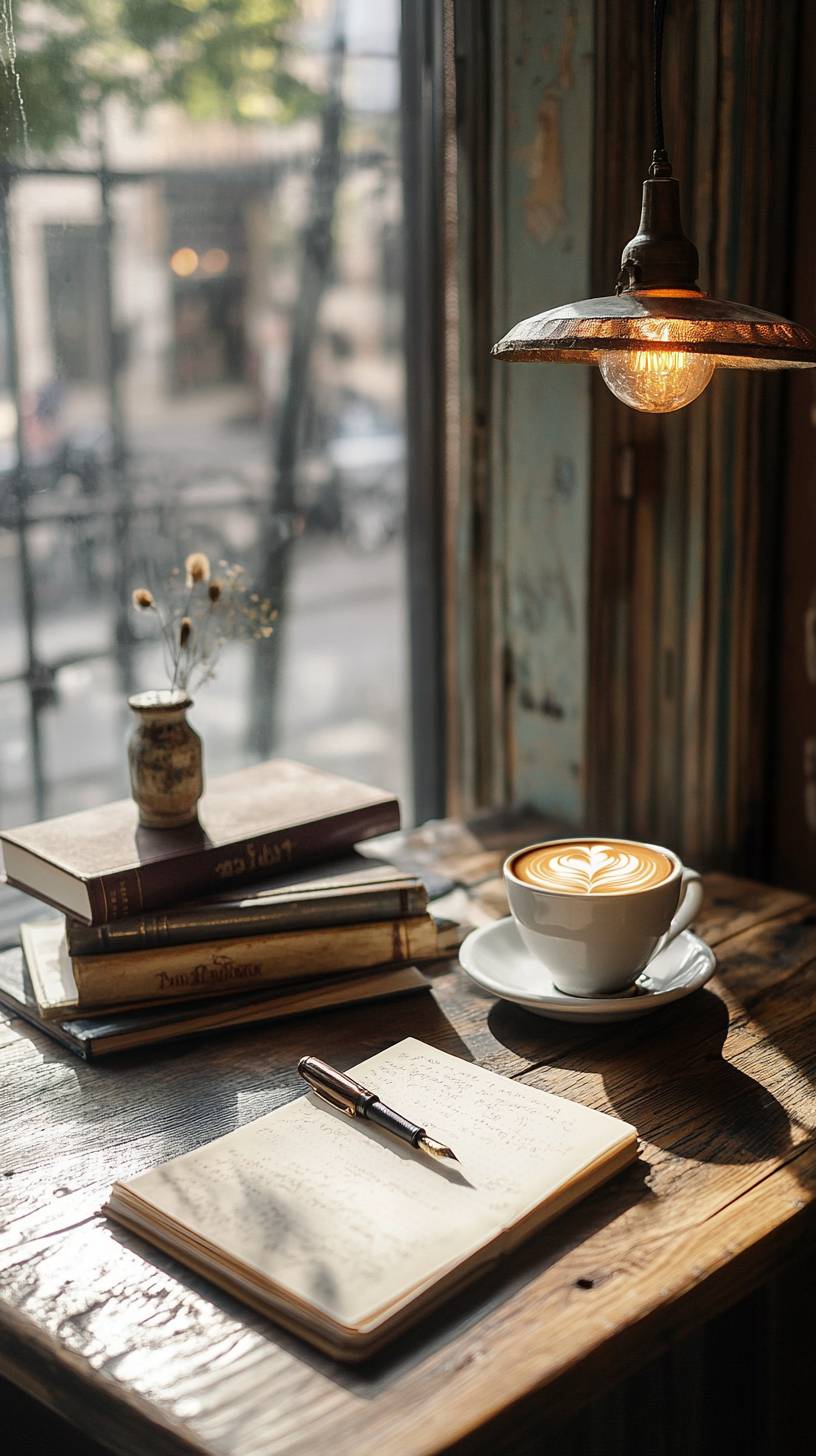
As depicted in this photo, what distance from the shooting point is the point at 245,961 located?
1165 mm

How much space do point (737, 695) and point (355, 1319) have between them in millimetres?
1093

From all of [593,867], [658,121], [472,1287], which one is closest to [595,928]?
[593,867]

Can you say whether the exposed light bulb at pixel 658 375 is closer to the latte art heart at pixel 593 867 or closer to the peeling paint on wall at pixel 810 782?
the latte art heart at pixel 593 867

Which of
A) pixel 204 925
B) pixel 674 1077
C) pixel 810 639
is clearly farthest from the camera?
pixel 810 639

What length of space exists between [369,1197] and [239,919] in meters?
0.34

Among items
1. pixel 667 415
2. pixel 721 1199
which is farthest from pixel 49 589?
pixel 721 1199

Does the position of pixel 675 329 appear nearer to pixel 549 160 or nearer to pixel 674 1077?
pixel 674 1077

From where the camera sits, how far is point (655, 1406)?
49.1 inches

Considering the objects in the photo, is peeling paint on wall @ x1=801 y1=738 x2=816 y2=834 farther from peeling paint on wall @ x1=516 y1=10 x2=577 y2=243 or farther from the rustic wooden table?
peeling paint on wall @ x1=516 y1=10 x2=577 y2=243

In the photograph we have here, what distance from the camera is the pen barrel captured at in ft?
3.03

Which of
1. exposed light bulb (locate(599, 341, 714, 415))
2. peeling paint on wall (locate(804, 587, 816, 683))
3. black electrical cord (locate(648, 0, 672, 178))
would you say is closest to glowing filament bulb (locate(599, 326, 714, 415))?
exposed light bulb (locate(599, 341, 714, 415))

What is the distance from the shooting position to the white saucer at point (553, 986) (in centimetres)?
110

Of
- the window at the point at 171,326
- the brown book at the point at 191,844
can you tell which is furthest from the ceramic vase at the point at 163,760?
the window at the point at 171,326

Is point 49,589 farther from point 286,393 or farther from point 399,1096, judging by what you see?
point 399,1096
